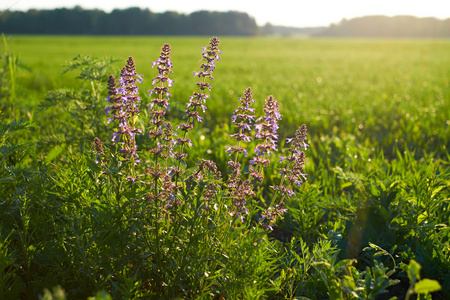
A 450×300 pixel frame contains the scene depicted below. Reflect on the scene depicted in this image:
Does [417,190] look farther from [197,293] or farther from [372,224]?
[197,293]

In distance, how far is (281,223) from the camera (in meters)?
3.38

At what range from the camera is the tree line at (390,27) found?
158 metres

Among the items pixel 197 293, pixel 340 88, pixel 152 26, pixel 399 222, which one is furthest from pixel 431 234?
pixel 152 26

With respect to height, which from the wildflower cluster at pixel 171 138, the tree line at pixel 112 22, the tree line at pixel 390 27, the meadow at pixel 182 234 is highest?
the tree line at pixel 390 27

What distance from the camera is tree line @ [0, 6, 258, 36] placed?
108625mm

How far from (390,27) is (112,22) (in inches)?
5369

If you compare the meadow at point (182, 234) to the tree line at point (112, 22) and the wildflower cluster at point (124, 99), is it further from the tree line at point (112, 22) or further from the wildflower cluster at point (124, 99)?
the tree line at point (112, 22)

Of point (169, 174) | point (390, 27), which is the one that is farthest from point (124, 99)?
point (390, 27)

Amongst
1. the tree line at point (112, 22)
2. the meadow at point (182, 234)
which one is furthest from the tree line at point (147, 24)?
the meadow at point (182, 234)

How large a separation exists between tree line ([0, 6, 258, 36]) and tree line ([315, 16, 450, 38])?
73.5 m

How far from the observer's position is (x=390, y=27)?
169 meters

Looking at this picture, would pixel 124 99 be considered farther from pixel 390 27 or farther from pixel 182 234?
pixel 390 27

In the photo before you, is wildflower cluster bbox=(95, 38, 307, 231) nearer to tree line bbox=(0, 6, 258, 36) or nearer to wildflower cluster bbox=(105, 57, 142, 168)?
wildflower cluster bbox=(105, 57, 142, 168)

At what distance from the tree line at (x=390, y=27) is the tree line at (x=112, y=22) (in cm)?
7352
